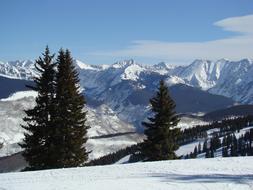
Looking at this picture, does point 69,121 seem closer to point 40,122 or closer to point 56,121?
point 56,121

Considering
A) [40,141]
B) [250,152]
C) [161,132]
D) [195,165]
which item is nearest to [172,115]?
[161,132]

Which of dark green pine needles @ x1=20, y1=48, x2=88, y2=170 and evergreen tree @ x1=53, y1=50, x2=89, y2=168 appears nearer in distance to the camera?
dark green pine needles @ x1=20, y1=48, x2=88, y2=170

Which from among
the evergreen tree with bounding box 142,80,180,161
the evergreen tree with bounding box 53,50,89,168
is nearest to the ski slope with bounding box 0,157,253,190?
the evergreen tree with bounding box 53,50,89,168

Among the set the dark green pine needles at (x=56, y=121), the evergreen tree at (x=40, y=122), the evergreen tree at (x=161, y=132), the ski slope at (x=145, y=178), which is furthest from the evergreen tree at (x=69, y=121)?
the ski slope at (x=145, y=178)

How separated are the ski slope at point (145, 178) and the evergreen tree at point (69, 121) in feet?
34.1

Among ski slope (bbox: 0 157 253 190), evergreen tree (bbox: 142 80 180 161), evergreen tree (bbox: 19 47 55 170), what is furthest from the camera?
evergreen tree (bbox: 142 80 180 161)

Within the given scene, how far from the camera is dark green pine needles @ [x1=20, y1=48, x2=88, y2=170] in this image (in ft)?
123

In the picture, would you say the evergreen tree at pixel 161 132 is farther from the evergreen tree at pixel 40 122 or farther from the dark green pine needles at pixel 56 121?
the evergreen tree at pixel 40 122

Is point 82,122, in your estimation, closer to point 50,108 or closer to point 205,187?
point 50,108

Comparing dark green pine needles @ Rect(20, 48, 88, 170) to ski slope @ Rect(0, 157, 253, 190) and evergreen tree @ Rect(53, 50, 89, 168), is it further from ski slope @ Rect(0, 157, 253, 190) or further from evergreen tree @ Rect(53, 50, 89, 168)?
ski slope @ Rect(0, 157, 253, 190)

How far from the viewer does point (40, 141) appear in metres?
37.9

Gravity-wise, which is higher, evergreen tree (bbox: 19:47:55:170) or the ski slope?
evergreen tree (bbox: 19:47:55:170)

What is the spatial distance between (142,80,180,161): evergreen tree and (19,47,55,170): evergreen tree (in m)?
11.7

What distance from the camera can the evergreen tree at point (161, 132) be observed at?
4638 cm
